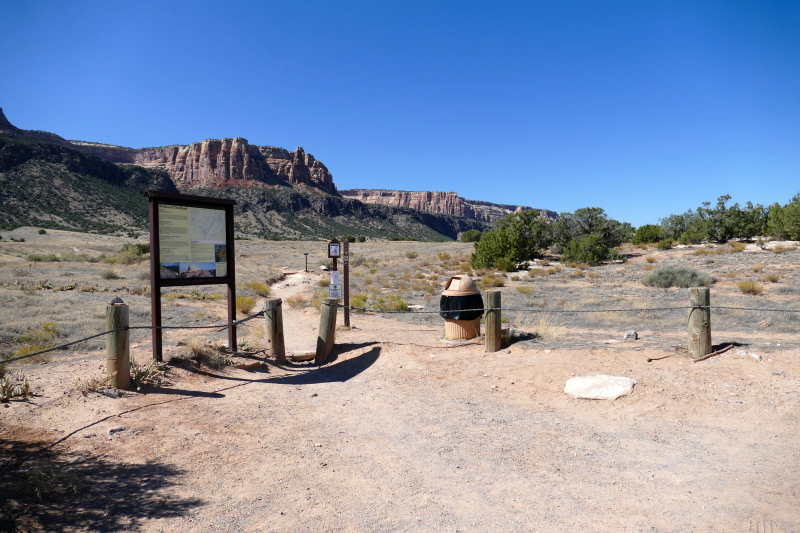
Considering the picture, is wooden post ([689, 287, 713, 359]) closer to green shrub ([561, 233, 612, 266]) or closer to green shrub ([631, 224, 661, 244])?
green shrub ([561, 233, 612, 266])

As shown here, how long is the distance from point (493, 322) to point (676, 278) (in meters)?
13.3

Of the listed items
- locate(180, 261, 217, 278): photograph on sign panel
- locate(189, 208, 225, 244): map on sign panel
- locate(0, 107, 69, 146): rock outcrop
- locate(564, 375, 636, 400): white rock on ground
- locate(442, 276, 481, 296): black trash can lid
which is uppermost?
locate(0, 107, 69, 146): rock outcrop

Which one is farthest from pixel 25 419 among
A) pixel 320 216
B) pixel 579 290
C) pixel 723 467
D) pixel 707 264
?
pixel 320 216

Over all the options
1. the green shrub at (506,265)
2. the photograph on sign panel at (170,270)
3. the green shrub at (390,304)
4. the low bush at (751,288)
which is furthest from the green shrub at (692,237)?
the photograph on sign panel at (170,270)

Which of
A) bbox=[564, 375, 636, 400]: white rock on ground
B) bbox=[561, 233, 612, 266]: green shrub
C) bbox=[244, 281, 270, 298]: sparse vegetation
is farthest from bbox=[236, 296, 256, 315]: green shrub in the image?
bbox=[561, 233, 612, 266]: green shrub

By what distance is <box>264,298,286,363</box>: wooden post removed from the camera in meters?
8.05

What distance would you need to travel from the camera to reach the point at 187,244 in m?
7.29

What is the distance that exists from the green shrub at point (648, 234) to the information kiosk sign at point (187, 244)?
4405 cm

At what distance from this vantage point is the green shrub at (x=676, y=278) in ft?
55.4

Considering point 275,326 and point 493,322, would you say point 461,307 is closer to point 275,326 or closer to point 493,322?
point 493,322

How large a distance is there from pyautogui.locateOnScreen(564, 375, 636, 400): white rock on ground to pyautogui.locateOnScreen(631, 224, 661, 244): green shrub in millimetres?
42274

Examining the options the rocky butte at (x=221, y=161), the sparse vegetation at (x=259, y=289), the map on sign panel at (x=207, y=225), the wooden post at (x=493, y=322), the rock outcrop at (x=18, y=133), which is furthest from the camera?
the rocky butte at (x=221, y=161)

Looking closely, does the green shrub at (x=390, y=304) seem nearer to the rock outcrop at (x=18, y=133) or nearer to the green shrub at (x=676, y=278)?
Result: the green shrub at (x=676, y=278)

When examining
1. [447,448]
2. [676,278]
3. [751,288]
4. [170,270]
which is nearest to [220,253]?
[170,270]
